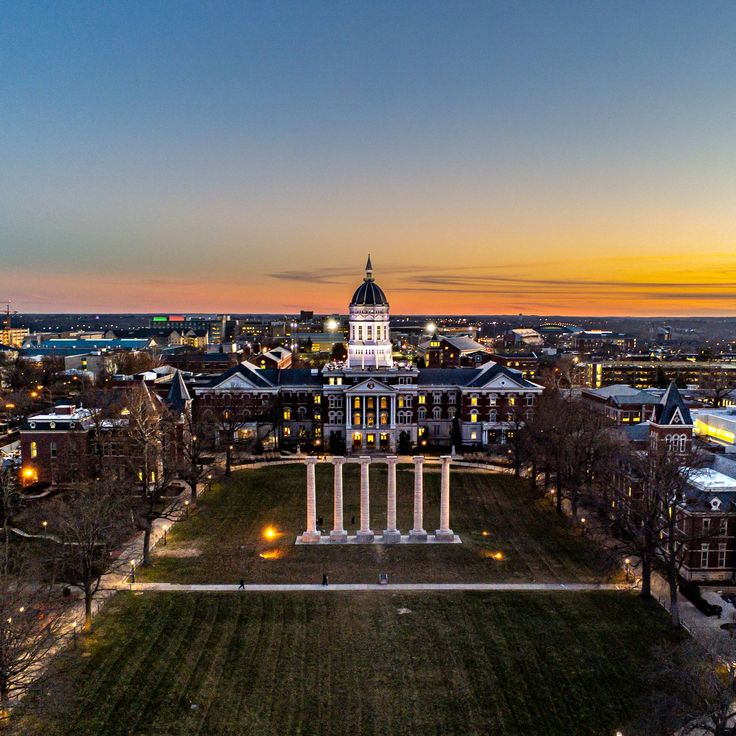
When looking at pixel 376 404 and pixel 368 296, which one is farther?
pixel 368 296

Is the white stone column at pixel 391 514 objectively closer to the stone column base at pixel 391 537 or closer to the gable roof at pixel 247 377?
the stone column base at pixel 391 537

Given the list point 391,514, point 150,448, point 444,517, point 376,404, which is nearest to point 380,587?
point 391,514

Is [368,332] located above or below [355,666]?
above

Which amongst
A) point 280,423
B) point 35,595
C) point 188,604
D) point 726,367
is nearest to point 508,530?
point 188,604

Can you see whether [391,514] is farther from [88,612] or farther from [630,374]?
[630,374]

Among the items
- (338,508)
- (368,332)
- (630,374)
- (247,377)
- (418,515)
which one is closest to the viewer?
(418,515)

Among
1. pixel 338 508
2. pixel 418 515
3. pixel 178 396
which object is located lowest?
pixel 418 515

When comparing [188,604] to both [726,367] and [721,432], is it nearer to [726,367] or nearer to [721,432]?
[721,432]
